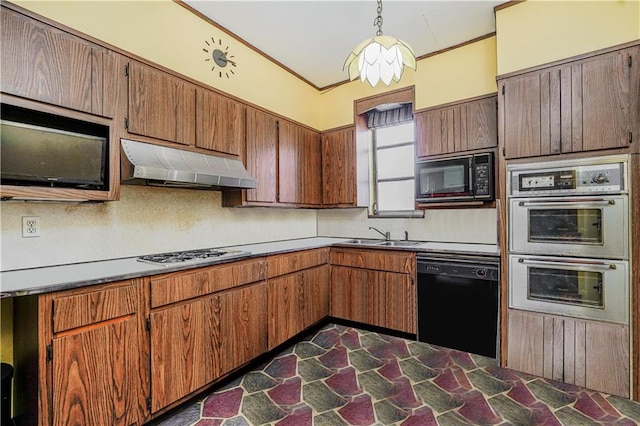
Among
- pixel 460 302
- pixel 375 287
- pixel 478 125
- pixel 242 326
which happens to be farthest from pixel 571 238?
pixel 242 326

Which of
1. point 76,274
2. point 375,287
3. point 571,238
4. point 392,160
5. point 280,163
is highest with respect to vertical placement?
point 392,160

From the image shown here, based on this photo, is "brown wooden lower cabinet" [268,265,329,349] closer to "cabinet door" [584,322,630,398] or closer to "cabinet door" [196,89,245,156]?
"cabinet door" [196,89,245,156]

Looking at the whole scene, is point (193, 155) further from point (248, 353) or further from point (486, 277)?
point (486, 277)

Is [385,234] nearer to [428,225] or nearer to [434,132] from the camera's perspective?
[428,225]

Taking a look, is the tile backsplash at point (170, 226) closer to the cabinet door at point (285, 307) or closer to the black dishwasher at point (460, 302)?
the black dishwasher at point (460, 302)

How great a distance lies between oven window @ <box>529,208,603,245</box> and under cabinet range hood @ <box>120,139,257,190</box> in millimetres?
2382

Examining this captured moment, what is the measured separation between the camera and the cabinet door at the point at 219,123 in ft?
8.41

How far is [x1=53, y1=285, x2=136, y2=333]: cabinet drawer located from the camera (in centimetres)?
148

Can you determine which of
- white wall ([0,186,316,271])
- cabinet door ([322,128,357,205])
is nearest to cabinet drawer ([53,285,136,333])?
white wall ([0,186,316,271])

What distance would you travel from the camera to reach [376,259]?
3.17 metres

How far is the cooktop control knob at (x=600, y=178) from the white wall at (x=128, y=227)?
299 centimetres

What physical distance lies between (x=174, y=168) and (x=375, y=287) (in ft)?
7.23

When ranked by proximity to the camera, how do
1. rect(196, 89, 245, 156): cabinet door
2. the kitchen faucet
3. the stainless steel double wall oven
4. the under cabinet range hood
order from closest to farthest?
the under cabinet range hood < the stainless steel double wall oven < rect(196, 89, 245, 156): cabinet door < the kitchen faucet

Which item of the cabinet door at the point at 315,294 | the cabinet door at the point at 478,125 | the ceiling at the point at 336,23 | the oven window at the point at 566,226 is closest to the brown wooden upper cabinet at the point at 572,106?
the cabinet door at the point at 478,125
